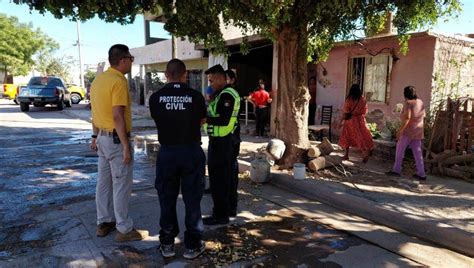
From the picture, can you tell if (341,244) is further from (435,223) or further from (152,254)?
(152,254)

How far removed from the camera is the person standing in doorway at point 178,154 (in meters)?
3.31

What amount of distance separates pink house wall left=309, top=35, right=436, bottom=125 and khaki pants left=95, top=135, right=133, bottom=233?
718 centimetres

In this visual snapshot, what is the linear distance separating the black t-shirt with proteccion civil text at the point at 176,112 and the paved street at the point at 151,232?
1186 millimetres

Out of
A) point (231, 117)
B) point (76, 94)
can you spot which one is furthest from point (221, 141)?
point (76, 94)

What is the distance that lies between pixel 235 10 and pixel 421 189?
4.06 metres

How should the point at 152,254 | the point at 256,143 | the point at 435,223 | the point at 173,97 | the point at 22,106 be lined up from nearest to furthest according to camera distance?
1. the point at 173,97
2. the point at 152,254
3. the point at 435,223
4. the point at 256,143
5. the point at 22,106

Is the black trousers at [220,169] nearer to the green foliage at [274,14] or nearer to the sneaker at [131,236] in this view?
the sneaker at [131,236]

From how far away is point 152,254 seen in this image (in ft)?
11.8

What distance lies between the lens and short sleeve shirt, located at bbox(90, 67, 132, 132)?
3574 mm

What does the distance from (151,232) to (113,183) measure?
745 millimetres

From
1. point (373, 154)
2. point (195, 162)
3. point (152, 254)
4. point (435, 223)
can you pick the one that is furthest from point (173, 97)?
point (373, 154)

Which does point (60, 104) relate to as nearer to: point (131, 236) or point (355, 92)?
point (355, 92)

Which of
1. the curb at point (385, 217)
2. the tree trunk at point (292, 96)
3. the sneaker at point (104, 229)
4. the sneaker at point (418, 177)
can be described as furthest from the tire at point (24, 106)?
the sneaker at point (418, 177)

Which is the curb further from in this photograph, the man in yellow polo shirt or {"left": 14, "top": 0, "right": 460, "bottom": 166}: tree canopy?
the man in yellow polo shirt
